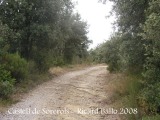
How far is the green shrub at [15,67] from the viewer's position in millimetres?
13627

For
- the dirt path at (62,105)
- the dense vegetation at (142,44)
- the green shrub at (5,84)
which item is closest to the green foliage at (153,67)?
the dense vegetation at (142,44)

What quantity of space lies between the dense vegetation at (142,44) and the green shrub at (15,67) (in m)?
5.51

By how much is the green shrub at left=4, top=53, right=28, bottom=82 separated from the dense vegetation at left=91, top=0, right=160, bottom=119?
5509 mm

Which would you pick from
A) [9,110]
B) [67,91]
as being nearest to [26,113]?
[9,110]

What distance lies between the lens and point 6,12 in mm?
17188

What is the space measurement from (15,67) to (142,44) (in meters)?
6.74

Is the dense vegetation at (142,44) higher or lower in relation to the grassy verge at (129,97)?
higher

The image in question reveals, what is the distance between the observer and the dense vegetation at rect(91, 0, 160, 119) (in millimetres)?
7895

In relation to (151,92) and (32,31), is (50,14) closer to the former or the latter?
(32,31)

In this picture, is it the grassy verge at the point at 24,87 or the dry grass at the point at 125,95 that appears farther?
the grassy verge at the point at 24,87

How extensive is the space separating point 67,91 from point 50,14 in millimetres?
6828

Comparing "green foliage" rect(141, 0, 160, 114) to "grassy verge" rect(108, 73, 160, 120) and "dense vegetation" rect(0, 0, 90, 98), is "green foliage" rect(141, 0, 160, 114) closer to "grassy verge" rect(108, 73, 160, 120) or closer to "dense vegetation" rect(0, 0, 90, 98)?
"grassy verge" rect(108, 73, 160, 120)

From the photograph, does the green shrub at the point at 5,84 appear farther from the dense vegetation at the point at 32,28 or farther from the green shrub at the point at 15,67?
the dense vegetation at the point at 32,28

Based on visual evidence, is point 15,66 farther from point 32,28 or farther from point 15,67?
point 32,28
